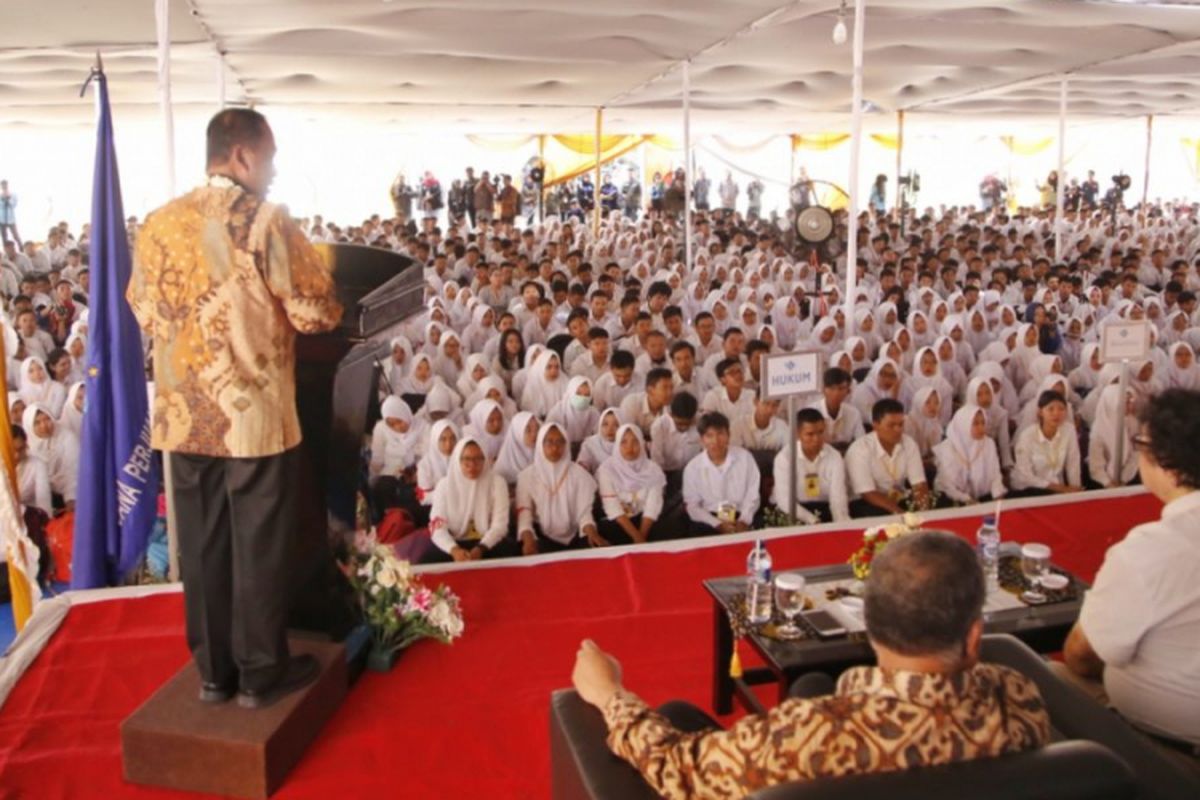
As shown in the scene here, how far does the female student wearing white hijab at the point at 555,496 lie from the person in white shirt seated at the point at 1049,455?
2.36m

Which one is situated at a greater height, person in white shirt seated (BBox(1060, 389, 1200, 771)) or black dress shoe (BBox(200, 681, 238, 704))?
person in white shirt seated (BBox(1060, 389, 1200, 771))

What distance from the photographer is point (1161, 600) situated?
6.71 feet

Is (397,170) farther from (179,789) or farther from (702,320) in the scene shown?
(179,789)

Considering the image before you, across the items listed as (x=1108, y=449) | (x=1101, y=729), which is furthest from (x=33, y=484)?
(x=1108, y=449)

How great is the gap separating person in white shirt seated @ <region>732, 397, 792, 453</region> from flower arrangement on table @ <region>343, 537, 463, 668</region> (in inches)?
116

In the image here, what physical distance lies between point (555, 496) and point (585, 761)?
117 inches

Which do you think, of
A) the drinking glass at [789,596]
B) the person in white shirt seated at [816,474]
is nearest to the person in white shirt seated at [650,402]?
the person in white shirt seated at [816,474]

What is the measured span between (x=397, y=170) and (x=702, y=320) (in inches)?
589

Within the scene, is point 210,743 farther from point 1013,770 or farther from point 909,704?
point 1013,770

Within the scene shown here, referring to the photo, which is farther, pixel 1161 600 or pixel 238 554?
pixel 238 554

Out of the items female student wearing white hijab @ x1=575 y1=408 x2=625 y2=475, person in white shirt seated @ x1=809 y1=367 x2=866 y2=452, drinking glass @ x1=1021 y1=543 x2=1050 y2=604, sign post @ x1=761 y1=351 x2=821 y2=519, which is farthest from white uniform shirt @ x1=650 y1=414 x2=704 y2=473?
drinking glass @ x1=1021 y1=543 x2=1050 y2=604

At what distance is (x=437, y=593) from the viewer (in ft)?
10.6

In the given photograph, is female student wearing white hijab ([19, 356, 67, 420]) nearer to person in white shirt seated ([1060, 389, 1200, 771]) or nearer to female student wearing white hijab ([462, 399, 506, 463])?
female student wearing white hijab ([462, 399, 506, 463])

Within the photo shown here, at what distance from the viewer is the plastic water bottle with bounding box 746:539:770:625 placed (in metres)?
2.75
